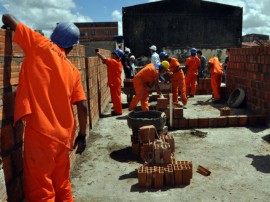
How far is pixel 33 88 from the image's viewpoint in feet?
7.72

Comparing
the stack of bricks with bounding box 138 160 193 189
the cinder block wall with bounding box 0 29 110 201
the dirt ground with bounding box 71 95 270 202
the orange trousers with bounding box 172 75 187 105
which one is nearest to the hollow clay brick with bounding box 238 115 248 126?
the dirt ground with bounding box 71 95 270 202

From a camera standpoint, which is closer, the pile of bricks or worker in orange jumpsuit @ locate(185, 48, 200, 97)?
the pile of bricks

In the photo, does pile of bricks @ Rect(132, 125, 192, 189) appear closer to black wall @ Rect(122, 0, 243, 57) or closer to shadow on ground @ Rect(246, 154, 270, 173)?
shadow on ground @ Rect(246, 154, 270, 173)

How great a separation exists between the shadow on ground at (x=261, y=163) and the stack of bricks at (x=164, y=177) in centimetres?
125

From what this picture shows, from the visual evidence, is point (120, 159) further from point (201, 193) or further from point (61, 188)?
point (61, 188)

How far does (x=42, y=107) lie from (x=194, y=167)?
9.97ft

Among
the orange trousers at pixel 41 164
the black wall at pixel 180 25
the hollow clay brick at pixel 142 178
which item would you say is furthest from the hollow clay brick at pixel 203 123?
the black wall at pixel 180 25

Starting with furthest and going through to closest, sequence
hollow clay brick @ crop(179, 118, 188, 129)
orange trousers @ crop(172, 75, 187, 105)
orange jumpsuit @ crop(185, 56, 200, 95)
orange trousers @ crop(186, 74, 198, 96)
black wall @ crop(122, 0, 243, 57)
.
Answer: black wall @ crop(122, 0, 243, 57) → orange trousers @ crop(186, 74, 198, 96) → orange jumpsuit @ crop(185, 56, 200, 95) → orange trousers @ crop(172, 75, 187, 105) → hollow clay brick @ crop(179, 118, 188, 129)

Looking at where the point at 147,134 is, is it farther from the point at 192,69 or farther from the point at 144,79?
the point at 192,69

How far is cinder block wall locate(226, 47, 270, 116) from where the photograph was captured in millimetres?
7250

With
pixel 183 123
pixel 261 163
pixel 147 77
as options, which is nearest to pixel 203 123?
pixel 183 123

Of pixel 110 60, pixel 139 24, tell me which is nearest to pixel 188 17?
pixel 139 24

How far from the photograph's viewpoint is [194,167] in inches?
185

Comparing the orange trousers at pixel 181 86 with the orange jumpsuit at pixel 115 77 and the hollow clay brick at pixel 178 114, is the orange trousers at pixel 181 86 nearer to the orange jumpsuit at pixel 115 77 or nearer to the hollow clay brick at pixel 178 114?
the orange jumpsuit at pixel 115 77
